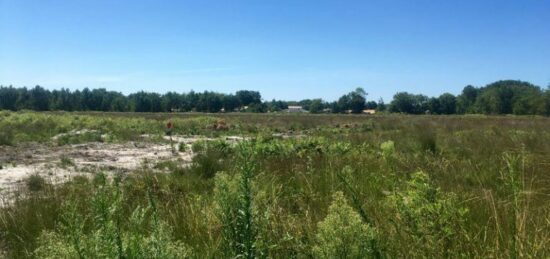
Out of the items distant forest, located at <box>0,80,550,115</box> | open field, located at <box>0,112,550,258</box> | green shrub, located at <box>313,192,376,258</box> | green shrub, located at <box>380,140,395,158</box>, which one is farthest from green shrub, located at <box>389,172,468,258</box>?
distant forest, located at <box>0,80,550,115</box>

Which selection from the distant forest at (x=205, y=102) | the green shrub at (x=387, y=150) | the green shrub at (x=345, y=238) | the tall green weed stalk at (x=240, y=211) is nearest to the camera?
the tall green weed stalk at (x=240, y=211)

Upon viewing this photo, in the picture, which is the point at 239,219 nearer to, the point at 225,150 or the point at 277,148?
the point at 277,148

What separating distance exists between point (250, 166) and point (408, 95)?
446ft

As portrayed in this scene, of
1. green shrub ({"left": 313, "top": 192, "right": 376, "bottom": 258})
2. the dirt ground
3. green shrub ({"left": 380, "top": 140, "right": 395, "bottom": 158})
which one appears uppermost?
green shrub ({"left": 313, "top": 192, "right": 376, "bottom": 258})

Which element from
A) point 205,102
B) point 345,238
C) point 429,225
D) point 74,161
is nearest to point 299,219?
point 429,225

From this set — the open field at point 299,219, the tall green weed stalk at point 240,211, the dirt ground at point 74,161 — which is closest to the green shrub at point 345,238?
the open field at point 299,219

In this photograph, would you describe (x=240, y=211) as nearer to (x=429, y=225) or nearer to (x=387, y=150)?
(x=429, y=225)

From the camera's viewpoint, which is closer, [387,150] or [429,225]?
[429,225]

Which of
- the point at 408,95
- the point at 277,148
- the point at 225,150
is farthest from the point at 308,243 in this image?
the point at 408,95

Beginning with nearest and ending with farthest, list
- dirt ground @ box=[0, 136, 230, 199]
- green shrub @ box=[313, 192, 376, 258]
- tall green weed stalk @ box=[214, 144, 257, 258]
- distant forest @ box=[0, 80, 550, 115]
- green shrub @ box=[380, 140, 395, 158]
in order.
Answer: tall green weed stalk @ box=[214, 144, 257, 258] → green shrub @ box=[313, 192, 376, 258] → green shrub @ box=[380, 140, 395, 158] → dirt ground @ box=[0, 136, 230, 199] → distant forest @ box=[0, 80, 550, 115]

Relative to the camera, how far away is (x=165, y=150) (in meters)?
18.0

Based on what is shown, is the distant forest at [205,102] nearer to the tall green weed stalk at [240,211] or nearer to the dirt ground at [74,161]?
the dirt ground at [74,161]

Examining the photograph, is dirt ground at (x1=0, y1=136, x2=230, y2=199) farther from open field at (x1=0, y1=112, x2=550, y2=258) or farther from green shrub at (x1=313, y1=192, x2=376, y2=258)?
green shrub at (x1=313, y1=192, x2=376, y2=258)

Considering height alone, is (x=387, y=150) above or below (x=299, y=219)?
above
